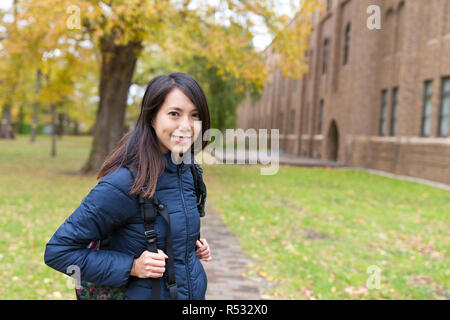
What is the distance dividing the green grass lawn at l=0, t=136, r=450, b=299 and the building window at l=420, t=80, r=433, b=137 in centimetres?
493

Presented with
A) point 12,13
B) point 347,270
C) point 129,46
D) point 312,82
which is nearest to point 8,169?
point 12,13

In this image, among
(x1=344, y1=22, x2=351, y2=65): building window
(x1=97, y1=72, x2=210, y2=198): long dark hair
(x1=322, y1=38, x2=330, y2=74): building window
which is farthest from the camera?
(x1=322, y1=38, x2=330, y2=74): building window

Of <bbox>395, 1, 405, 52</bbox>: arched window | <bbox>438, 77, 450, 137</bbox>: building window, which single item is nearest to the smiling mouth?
<bbox>438, 77, 450, 137</bbox>: building window

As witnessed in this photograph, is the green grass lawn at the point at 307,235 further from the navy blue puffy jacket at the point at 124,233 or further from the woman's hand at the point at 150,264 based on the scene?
the woman's hand at the point at 150,264

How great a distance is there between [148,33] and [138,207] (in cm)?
1144

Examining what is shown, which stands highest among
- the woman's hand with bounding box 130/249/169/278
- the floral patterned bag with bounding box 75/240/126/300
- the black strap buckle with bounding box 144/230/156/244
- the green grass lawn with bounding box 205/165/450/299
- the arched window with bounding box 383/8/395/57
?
the arched window with bounding box 383/8/395/57

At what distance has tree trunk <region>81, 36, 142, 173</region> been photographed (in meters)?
14.6

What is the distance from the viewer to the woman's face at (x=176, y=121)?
5.73 feet

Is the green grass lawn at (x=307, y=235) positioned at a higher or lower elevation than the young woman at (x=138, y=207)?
lower

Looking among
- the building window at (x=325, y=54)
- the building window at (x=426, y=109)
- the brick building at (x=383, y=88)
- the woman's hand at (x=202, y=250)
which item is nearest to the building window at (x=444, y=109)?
the brick building at (x=383, y=88)

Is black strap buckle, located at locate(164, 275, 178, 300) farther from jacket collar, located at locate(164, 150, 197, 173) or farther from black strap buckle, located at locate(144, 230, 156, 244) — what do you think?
jacket collar, located at locate(164, 150, 197, 173)

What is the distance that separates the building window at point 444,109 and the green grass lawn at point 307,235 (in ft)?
12.6

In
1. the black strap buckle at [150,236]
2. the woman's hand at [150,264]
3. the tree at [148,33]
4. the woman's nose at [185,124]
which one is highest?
the tree at [148,33]
